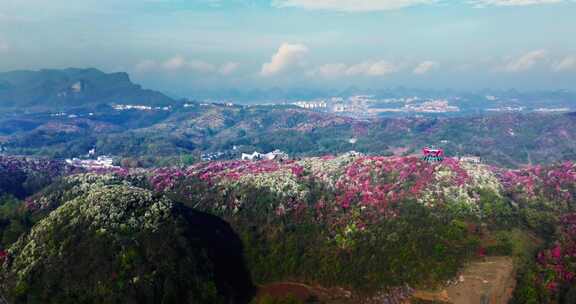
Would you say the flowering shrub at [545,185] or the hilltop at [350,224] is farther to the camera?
the flowering shrub at [545,185]

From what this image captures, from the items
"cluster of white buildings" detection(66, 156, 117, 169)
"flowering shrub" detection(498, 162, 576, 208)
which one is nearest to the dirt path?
"flowering shrub" detection(498, 162, 576, 208)

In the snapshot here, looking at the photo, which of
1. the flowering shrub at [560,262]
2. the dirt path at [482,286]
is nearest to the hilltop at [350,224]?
the flowering shrub at [560,262]

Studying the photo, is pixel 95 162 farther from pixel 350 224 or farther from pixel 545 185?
pixel 545 185

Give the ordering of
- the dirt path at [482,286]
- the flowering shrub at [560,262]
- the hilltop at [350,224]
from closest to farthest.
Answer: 1. the flowering shrub at [560,262]
2. the dirt path at [482,286]
3. the hilltop at [350,224]

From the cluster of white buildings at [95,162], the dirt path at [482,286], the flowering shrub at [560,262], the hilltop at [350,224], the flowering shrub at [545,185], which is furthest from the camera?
the cluster of white buildings at [95,162]

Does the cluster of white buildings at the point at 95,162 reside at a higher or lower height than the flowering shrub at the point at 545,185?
lower

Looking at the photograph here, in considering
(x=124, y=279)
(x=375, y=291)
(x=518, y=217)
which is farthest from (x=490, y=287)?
(x=124, y=279)

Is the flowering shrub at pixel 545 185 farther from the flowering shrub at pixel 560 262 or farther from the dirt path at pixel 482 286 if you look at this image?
the dirt path at pixel 482 286

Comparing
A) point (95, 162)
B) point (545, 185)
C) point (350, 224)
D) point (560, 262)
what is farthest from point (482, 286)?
point (95, 162)
